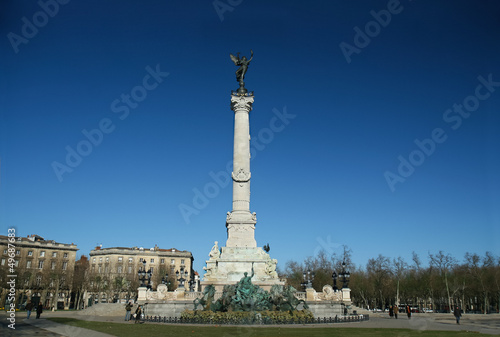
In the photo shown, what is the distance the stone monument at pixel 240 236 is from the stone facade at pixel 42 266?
34.7m

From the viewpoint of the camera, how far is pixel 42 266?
7369cm

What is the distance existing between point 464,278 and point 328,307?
121 ft

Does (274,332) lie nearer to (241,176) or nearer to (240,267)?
(240,267)

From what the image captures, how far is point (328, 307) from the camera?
97.4 feet

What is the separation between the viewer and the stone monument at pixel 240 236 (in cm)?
3619

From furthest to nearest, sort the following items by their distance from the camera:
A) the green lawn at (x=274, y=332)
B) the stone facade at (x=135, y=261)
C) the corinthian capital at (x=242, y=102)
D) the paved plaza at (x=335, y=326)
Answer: the stone facade at (x=135, y=261)
the corinthian capital at (x=242, y=102)
the paved plaza at (x=335, y=326)
the green lawn at (x=274, y=332)

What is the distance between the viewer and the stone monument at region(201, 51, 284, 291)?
36188 millimetres

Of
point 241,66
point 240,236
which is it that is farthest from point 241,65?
point 240,236

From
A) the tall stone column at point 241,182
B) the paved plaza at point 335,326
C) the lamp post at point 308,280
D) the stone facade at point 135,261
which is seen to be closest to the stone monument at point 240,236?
the tall stone column at point 241,182

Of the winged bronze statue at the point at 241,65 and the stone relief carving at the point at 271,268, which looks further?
the winged bronze statue at the point at 241,65

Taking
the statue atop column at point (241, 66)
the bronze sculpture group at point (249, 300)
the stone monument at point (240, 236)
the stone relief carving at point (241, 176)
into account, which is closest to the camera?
the bronze sculpture group at point (249, 300)

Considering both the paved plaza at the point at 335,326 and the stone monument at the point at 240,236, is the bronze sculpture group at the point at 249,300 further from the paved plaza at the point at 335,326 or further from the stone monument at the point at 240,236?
the stone monument at the point at 240,236

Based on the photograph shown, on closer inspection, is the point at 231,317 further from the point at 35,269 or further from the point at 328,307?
the point at 35,269

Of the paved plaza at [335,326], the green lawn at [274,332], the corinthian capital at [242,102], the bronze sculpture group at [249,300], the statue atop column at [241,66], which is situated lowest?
the paved plaza at [335,326]
